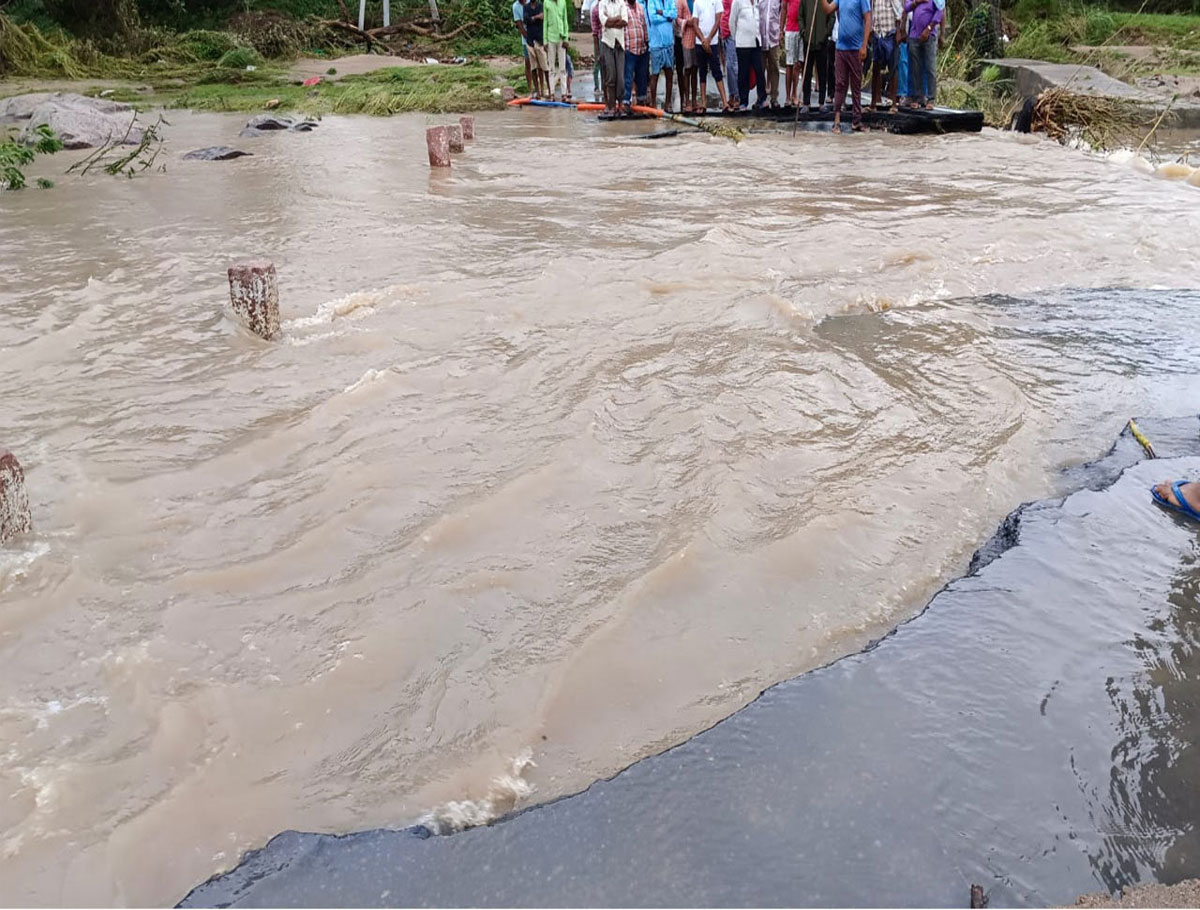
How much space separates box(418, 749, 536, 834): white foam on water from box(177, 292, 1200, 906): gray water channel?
71 mm

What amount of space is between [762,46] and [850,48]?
6.34 ft

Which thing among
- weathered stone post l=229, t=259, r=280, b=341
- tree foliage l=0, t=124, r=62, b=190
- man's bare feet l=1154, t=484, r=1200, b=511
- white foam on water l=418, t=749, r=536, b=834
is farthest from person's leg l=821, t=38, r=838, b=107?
white foam on water l=418, t=749, r=536, b=834

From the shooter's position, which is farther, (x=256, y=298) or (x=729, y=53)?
(x=729, y=53)

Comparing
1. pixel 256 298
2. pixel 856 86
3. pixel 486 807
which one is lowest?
pixel 486 807

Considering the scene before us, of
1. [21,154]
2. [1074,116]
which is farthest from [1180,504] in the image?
[1074,116]

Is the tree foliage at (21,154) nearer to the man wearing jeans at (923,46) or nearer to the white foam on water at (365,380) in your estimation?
the white foam on water at (365,380)

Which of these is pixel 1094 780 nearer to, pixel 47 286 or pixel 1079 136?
pixel 47 286

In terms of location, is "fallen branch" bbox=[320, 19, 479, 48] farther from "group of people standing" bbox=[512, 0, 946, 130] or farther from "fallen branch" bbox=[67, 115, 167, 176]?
"fallen branch" bbox=[67, 115, 167, 176]

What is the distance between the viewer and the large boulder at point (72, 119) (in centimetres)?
1225

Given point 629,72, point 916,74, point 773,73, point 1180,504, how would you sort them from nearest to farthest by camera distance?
point 1180,504, point 916,74, point 773,73, point 629,72

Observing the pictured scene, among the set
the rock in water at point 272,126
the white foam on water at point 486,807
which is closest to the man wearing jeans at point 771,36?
the rock in water at point 272,126

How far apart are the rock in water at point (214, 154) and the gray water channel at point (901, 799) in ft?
34.0

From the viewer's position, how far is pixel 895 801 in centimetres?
228

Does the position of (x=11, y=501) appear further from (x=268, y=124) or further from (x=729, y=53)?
(x=729, y=53)
